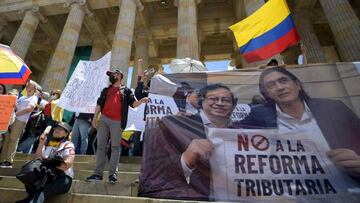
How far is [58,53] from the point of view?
1739cm

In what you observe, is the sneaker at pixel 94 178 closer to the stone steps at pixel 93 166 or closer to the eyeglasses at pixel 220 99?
the stone steps at pixel 93 166

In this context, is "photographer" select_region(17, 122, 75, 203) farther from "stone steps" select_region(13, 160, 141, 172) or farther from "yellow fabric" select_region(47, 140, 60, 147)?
"stone steps" select_region(13, 160, 141, 172)

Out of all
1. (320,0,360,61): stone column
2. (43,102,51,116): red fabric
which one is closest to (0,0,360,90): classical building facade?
(320,0,360,61): stone column

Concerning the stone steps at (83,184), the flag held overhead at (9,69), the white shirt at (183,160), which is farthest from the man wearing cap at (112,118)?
the flag held overhead at (9,69)

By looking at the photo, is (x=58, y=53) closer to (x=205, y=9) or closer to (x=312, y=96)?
(x=205, y=9)

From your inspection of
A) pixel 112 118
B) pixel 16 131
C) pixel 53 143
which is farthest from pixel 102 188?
pixel 16 131

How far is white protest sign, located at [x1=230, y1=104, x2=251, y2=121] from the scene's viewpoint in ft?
14.8

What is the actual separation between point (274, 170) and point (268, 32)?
4788 millimetres

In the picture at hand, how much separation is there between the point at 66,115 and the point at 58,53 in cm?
992

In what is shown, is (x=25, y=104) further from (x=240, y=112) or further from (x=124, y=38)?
(x=124, y=38)

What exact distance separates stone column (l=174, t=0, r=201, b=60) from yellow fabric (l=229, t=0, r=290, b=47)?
21.9 ft

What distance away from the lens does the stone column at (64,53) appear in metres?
16.5

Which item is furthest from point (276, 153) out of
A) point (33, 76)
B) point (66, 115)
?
point (33, 76)

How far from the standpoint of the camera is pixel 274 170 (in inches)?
155
